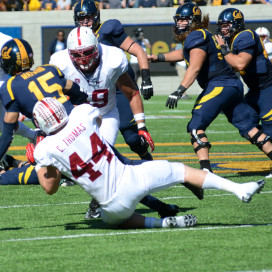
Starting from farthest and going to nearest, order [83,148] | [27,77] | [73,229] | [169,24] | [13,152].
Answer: [169,24] < [13,152] < [27,77] < [73,229] < [83,148]

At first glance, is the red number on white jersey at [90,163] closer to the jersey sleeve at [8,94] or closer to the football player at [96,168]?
the football player at [96,168]

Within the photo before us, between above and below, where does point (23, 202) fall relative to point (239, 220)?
below

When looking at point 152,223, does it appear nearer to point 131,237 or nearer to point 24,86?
point 131,237

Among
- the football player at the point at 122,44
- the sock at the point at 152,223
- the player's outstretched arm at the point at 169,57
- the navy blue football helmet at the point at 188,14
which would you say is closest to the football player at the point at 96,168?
the sock at the point at 152,223

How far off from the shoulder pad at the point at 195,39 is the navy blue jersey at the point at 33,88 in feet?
6.87

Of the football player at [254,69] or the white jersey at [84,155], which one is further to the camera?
the football player at [254,69]

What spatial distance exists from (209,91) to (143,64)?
3.29 feet

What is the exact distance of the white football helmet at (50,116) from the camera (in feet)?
14.8

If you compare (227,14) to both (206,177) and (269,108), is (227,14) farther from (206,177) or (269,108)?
(206,177)

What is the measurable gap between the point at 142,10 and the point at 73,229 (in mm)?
18178

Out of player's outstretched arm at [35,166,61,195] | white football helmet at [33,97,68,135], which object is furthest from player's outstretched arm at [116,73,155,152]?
white football helmet at [33,97,68,135]

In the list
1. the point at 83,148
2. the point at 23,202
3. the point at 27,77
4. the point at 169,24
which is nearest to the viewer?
the point at 83,148

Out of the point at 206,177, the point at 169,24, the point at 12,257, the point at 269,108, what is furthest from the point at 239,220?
the point at 169,24

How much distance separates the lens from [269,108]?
755 cm
